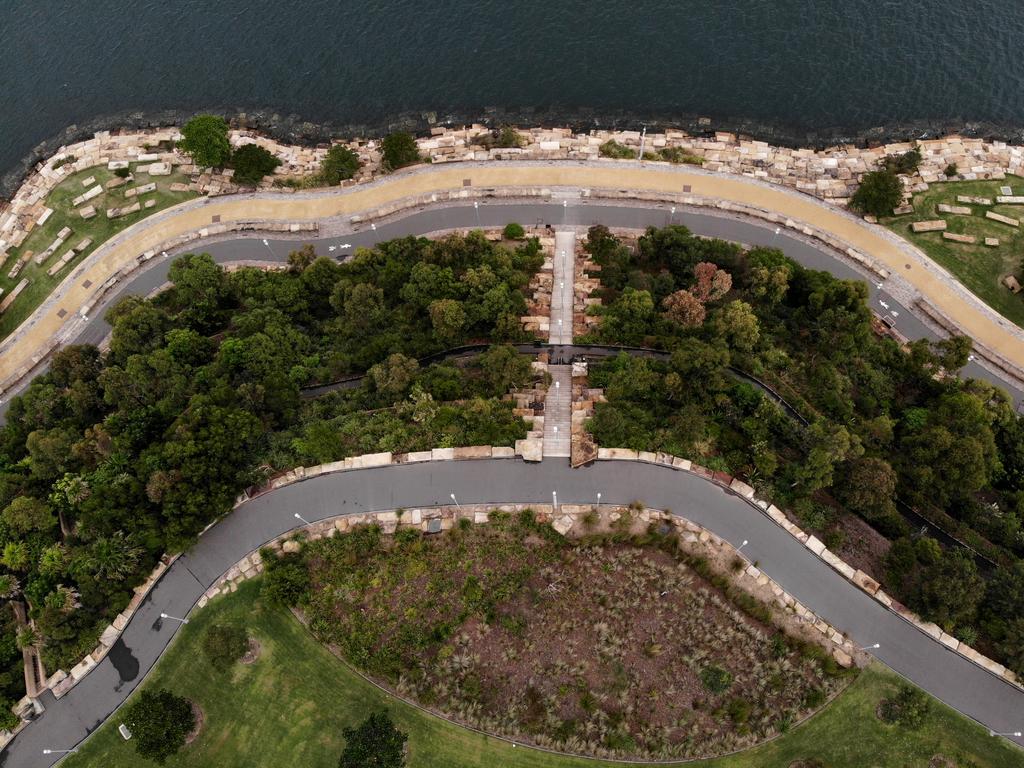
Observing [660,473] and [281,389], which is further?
[281,389]

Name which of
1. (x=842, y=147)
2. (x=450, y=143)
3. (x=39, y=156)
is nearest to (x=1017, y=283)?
(x=842, y=147)

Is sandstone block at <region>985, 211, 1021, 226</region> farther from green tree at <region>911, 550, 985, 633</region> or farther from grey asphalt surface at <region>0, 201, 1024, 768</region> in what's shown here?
grey asphalt surface at <region>0, 201, 1024, 768</region>

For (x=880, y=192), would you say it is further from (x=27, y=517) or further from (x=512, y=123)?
(x=27, y=517)

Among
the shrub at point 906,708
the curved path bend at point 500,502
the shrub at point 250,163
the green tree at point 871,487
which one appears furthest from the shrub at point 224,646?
the shrub at point 250,163

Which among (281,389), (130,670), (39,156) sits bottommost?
(130,670)

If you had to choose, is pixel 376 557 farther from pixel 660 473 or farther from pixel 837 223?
pixel 837 223

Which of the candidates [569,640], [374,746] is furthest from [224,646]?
[569,640]
